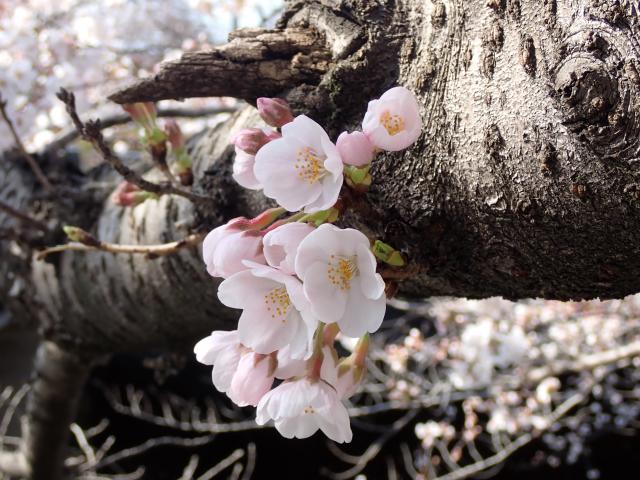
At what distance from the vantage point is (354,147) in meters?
0.45

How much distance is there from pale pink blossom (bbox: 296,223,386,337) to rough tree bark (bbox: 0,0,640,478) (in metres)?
0.08

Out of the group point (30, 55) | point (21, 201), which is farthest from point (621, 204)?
point (30, 55)

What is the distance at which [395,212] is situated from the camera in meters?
0.55

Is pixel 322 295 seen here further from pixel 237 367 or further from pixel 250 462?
pixel 250 462

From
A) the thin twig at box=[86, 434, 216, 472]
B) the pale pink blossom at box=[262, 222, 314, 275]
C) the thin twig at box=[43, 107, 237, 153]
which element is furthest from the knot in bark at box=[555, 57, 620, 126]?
the thin twig at box=[86, 434, 216, 472]

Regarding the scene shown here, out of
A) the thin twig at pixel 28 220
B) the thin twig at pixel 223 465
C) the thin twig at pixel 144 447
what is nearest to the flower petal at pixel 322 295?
the thin twig at pixel 28 220

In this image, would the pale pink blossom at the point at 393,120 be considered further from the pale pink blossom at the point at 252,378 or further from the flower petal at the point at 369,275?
the pale pink blossom at the point at 252,378

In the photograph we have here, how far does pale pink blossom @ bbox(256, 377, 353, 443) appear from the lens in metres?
0.50

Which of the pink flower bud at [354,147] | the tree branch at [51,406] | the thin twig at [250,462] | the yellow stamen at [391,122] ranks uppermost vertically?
the yellow stamen at [391,122]

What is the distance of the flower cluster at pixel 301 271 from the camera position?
0.44 m

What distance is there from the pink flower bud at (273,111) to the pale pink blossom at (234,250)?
11 centimetres

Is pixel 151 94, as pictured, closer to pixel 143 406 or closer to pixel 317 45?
pixel 317 45

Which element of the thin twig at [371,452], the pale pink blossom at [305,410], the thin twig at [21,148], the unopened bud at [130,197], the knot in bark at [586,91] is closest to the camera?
the knot in bark at [586,91]

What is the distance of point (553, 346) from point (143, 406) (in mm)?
2438
